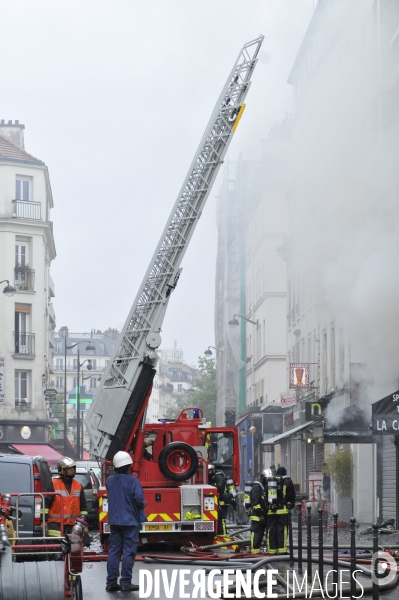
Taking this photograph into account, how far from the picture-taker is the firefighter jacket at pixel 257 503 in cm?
1678

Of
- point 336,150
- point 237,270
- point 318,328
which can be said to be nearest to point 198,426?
point 336,150

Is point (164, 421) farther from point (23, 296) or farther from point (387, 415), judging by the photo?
point (23, 296)

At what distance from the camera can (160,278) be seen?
731 inches

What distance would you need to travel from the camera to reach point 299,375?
129ft

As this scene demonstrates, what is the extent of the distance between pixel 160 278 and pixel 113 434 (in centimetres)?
267

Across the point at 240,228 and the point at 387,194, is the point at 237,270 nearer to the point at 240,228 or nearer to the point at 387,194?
the point at 240,228

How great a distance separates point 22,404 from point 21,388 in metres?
0.83

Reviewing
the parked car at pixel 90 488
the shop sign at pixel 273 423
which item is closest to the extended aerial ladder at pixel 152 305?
the parked car at pixel 90 488

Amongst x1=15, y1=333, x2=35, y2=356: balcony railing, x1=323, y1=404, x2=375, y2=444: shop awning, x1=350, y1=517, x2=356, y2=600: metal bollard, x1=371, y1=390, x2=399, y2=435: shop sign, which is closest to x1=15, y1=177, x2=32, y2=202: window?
x1=15, y1=333, x2=35, y2=356: balcony railing

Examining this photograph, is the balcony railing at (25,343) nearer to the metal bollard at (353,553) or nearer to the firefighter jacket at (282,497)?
the firefighter jacket at (282,497)

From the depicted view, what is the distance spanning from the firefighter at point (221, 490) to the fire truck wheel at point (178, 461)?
1.29 m

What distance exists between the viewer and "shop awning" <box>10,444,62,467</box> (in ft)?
151

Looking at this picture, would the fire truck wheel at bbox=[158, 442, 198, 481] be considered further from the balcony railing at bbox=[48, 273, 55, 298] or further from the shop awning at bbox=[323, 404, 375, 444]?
the balcony railing at bbox=[48, 273, 55, 298]

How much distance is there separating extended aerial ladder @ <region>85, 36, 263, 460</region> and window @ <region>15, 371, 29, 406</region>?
3353 centimetres
